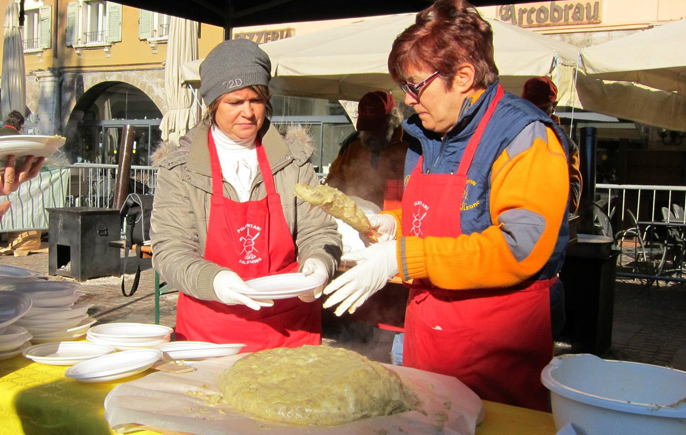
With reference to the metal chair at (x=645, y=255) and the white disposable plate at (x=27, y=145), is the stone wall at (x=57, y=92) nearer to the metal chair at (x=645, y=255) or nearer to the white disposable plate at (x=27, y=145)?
the metal chair at (x=645, y=255)

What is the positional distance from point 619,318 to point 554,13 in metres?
7.77

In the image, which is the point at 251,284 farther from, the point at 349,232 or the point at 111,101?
the point at 111,101

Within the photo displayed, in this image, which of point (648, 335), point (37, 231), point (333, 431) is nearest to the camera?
point (333, 431)

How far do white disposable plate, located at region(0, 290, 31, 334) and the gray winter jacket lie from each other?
1.47ft

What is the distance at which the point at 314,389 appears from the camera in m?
1.50

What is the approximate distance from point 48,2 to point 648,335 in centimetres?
2134

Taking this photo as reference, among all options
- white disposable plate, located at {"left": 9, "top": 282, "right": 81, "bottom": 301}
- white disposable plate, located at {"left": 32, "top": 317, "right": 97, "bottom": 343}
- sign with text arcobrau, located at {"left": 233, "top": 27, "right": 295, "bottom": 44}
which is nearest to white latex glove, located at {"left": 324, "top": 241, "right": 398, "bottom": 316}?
white disposable plate, located at {"left": 32, "top": 317, "right": 97, "bottom": 343}

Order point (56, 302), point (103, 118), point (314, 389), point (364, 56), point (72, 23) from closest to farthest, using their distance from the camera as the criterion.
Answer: point (314, 389)
point (56, 302)
point (364, 56)
point (72, 23)
point (103, 118)

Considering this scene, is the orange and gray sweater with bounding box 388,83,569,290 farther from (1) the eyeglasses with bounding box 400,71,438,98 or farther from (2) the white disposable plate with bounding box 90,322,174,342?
(2) the white disposable plate with bounding box 90,322,174,342

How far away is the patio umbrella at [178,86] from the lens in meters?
9.22

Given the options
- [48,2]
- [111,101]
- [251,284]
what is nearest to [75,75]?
[111,101]

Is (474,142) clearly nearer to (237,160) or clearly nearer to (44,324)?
(237,160)

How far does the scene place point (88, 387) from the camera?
163 centimetres

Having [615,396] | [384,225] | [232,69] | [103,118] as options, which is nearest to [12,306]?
[232,69]
